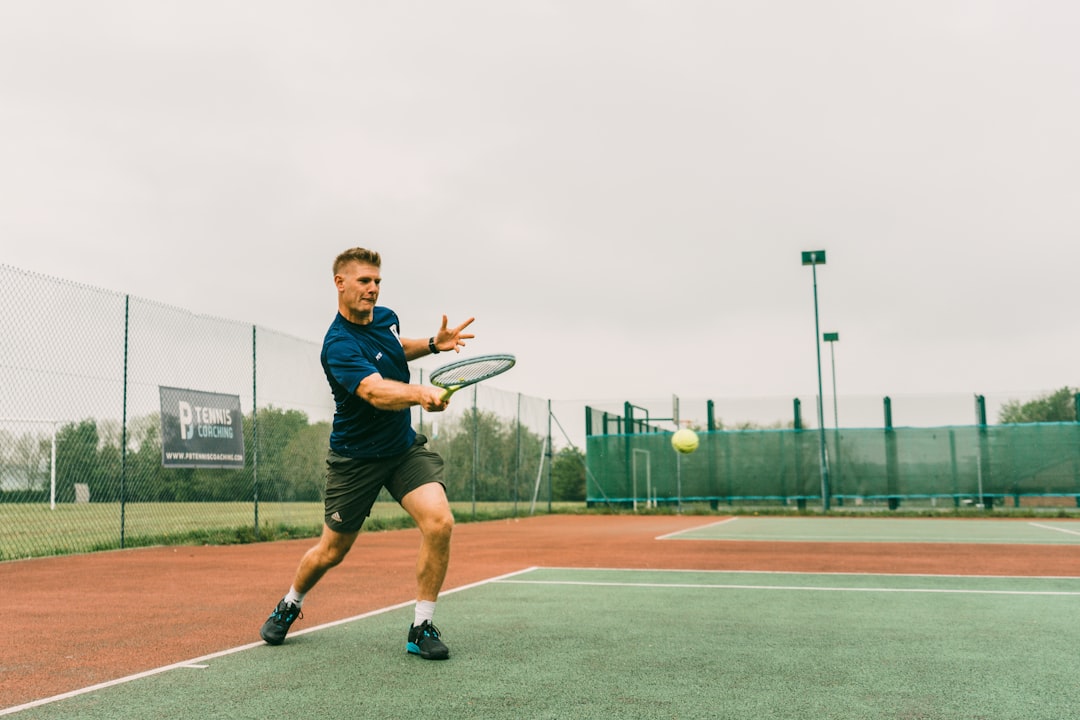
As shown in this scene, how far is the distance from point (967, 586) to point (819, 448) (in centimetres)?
1857

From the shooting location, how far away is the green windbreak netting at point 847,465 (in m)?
23.5

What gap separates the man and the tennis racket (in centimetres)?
21

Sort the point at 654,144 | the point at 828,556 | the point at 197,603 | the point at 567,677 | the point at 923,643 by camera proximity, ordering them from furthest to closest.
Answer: the point at 654,144, the point at 828,556, the point at 197,603, the point at 923,643, the point at 567,677

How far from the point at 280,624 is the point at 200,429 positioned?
24.4 ft

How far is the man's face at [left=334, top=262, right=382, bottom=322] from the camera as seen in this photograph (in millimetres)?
4191

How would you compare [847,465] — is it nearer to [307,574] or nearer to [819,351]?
[819,351]

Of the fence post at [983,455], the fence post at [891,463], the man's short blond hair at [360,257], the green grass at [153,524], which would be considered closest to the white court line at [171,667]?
the man's short blond hair at [360,257]

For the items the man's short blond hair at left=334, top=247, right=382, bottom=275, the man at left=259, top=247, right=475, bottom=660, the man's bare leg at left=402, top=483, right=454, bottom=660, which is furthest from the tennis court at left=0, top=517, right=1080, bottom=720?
the man's short blond hair at left=334, top=247, right=382, bottom=275

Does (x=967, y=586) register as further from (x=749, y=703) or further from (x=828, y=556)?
(x=749, y=703)

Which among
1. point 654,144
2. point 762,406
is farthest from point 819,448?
point 654,144

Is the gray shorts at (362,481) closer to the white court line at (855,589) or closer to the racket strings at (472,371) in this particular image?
the racket strings at (472,371)

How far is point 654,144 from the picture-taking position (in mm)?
13266

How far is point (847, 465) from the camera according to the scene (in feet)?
81.4

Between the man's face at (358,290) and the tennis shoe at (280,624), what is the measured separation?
4.52ft
